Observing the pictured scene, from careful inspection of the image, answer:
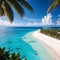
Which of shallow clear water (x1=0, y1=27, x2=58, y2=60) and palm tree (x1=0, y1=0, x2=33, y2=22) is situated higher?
palm tree (x1=0, y1=0, x2=33, y2=22)

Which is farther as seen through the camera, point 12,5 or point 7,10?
point 12,5

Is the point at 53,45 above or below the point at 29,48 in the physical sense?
above

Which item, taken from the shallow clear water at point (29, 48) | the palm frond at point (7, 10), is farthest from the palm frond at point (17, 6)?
the shallow clear water at point (29, 48)

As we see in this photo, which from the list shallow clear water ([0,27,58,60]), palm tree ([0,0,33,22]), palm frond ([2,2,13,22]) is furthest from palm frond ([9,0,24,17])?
shallow clear water ([0,27,58,60])

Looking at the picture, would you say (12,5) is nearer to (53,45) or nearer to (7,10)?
(7,10)

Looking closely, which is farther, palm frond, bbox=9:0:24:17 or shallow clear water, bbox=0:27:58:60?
shallow clear water, bbox=0:27:58:60

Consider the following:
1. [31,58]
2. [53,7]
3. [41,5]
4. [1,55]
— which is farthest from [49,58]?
[41,5]

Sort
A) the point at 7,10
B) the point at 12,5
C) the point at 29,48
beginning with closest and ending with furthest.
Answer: the point at 7,10, the point at 12,5, the point at 29,48

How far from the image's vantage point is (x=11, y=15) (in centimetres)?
941

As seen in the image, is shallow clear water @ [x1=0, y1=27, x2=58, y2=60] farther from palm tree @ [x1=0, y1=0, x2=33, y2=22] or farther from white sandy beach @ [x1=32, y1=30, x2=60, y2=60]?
palm tree @ [x1=0, y1=0, x2=33, y2=22]

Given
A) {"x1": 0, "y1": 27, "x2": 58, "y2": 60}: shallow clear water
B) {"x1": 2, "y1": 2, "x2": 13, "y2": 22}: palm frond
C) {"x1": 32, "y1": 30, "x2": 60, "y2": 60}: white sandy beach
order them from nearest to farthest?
1. {"x1": 2, "y1": 2, "x2": 13, "y2": 22}: palm frond
2. {"x1": 0, "y1": 27, "x2": 58, "y2": 60}: shallow clear water
3. {"x1": 32, "y1": 30, "x2": 60, "y2": 60}: white sandy beach

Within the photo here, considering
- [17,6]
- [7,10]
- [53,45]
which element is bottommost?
[53,45]

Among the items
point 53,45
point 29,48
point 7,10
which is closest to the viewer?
point 7,10

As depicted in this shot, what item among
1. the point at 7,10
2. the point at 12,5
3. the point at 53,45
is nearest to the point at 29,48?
the point at 53,45
